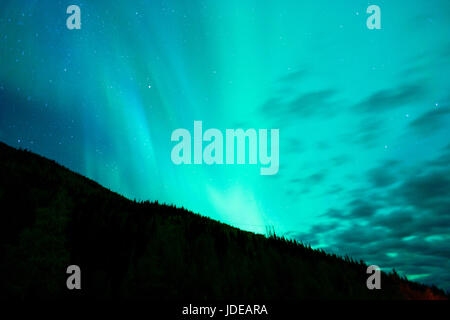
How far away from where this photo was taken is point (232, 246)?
10156 millimetres

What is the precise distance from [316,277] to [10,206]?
10.5 metres

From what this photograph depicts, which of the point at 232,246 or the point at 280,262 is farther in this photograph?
→ the point at 232,246

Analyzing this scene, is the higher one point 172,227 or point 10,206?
point 10,206

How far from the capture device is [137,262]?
8414 mm

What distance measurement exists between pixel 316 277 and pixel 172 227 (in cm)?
577

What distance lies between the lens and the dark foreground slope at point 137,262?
24.0 feet

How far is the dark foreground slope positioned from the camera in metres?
7.30
